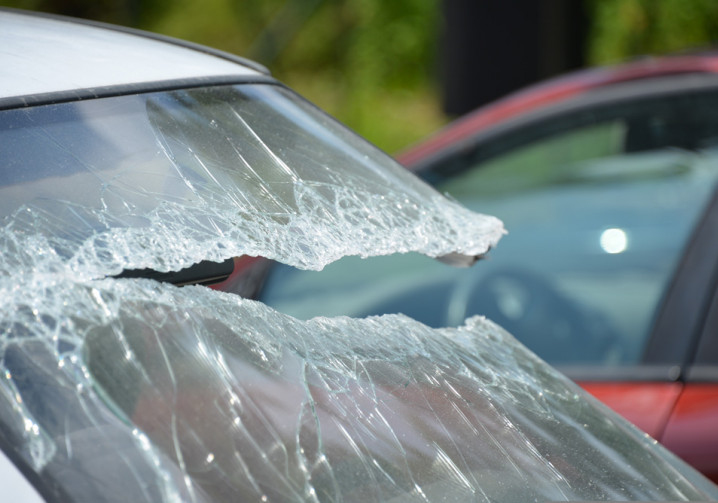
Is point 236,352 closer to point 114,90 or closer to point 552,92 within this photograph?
point 114,90

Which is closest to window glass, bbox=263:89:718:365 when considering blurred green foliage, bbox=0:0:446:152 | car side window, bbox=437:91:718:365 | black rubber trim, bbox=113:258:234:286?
car side window, bbox=437:91:718:365

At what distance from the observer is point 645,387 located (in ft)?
8.06

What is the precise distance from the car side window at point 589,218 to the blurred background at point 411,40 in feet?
9.17

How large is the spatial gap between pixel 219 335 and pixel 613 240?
265 cm

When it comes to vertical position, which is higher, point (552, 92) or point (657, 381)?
point (552, 92)

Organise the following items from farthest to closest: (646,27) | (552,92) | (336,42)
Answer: (336,42)
(646,27)
(552,92)

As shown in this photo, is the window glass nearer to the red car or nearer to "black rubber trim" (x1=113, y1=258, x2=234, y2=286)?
the red car

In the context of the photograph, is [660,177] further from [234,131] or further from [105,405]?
[105,405]

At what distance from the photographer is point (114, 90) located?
4.35 ft

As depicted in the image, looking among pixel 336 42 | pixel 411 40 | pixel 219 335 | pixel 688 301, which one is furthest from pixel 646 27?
pixel 219 335

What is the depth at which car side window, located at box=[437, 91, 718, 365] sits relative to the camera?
9.98ft

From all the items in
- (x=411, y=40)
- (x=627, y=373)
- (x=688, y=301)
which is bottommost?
(x=627, y=373)

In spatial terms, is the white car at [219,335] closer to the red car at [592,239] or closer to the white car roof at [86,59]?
the white car roof at [86,59]

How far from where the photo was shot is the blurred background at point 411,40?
617 cm
